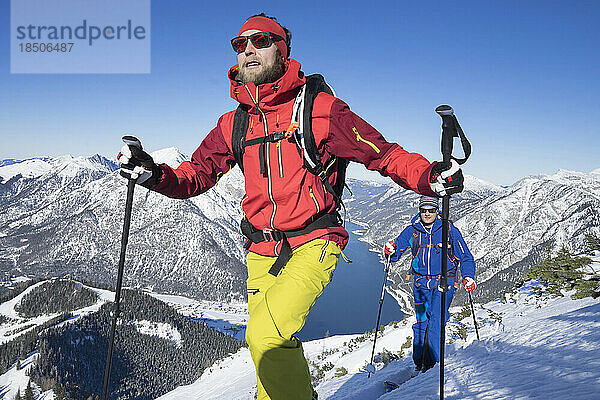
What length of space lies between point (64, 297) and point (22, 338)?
3917 cm

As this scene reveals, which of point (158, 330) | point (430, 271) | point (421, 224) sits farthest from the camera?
point (158, 330)

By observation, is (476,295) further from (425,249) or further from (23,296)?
(23,296)

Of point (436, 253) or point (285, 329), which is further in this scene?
point (436, 253)

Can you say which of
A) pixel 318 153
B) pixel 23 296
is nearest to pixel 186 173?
pixel 318 153

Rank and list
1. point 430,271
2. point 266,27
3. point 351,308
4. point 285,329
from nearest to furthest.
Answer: point 285,329 < point 266,27 < point 430,271 < point 351,308

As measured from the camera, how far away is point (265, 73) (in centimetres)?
403

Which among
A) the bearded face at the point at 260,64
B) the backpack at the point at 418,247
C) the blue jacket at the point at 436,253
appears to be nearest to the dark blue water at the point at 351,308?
the backpack at the point at 418,247

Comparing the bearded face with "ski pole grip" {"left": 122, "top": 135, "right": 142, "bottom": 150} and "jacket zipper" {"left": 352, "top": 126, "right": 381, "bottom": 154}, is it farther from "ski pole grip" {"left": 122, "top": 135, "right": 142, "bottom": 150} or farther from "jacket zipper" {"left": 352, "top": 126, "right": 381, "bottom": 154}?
"ski pole grip" {"left": 122, "top": 135, "right": 142, "bottom": 150}

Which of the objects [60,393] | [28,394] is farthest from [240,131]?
[28,394]

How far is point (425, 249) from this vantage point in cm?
866

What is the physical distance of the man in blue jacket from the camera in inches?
316

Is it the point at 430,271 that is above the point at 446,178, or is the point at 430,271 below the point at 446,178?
below

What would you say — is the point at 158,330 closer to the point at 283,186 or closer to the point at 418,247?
the point at 418,247

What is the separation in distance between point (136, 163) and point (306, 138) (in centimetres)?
188
